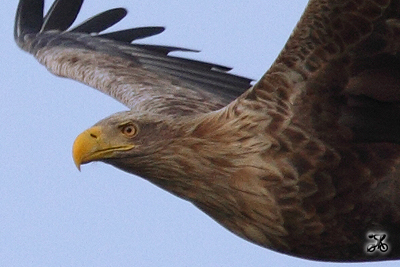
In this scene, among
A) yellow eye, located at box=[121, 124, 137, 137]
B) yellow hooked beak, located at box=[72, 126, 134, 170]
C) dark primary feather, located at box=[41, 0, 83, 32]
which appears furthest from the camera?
dark primary feather, located at box=[41, 0, 83, 32]

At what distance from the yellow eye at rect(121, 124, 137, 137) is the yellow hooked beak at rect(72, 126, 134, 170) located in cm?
8

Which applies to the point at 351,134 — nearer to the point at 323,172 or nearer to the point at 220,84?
the point at 323,172

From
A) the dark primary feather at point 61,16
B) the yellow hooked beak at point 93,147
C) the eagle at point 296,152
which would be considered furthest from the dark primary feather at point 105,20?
the yellow hooked beak at point 93,147

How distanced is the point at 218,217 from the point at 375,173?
3.81 ft

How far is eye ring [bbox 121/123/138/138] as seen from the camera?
805 centimetres

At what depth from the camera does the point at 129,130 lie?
26.5 feet

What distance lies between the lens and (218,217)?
8328 mm

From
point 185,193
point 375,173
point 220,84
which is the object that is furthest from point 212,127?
point 220,84

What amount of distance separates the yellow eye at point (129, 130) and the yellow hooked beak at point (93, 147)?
80mm

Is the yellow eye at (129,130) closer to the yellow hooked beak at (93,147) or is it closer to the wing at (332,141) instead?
the yellow hooked beak at (93,147)

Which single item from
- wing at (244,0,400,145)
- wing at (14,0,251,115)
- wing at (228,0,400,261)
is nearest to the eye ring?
wing at (228,0,400,261)

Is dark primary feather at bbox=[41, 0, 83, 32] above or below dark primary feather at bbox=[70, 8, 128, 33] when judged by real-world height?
above

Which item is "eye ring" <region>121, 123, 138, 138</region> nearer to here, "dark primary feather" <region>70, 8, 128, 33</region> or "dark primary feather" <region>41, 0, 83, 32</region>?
"dark primary feather" <region>70, 8, 128, 33</region>

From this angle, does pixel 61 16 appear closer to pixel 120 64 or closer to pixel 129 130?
pixel 120 64
